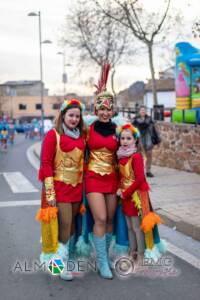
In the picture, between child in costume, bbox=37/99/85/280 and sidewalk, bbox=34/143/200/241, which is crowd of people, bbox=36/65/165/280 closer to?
child in costume, bbox=37/99/85/280

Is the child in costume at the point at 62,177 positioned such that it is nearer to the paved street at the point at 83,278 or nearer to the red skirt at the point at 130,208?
the paved street at the point at 83,278

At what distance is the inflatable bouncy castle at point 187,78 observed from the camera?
15.5m

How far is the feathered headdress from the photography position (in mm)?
5176

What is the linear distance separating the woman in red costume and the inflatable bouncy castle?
10172 millimetres

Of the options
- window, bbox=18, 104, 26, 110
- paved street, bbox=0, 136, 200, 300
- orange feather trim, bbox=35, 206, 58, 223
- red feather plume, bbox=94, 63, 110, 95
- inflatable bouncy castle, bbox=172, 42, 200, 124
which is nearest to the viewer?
paved street, bbox=0, 136, 200, 300

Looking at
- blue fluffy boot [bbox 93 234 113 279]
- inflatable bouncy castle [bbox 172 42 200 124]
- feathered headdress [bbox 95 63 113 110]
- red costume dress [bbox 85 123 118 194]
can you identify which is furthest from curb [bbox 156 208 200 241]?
inflatable bouncy castle [bbox 172 42 200 124]

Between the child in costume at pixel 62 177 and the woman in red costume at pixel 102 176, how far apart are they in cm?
12

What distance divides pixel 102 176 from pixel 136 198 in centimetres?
44

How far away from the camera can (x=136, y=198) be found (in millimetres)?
5152

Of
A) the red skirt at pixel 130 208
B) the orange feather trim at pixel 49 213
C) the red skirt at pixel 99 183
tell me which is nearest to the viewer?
the orange feather trim at pixel 49 213

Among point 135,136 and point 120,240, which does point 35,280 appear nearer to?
point 120,240
